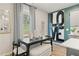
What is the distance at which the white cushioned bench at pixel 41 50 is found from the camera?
49.7 inches

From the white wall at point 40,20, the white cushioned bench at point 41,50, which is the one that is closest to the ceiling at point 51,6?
the white wall at point 40,20

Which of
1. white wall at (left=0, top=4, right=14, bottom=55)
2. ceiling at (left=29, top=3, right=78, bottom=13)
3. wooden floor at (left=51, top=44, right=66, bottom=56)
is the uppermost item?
ceiling at (left=29, top=3, right=78, bottom=13)

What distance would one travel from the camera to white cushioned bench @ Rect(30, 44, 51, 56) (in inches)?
49.7

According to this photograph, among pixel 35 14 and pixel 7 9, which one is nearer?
pixel 7 9

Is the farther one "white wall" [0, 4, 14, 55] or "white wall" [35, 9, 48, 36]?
"white wall" [35, 9, 48, 36]

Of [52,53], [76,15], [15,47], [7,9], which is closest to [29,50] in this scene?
[15,47]

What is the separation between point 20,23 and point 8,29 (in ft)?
0.60

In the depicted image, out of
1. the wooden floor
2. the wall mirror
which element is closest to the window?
the wooden floor

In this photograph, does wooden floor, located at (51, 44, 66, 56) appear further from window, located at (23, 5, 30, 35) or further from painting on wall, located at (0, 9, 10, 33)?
painting on wall, located at (0, 9, 10, 33)

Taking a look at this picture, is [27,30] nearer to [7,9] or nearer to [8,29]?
[8,29]

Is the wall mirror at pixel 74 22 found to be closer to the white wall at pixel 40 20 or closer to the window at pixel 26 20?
the white wall at pixel 40 20

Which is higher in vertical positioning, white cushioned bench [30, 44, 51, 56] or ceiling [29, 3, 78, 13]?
ceiling [29, 3, 78, 13]

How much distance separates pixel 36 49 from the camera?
1.28 m

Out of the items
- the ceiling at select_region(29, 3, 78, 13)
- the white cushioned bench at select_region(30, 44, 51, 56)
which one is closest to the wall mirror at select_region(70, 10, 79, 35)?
the ceiling at select_region(29, 3, 78, 13)
